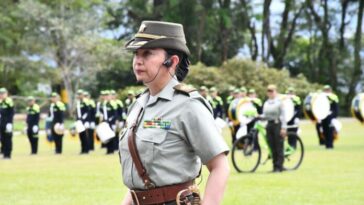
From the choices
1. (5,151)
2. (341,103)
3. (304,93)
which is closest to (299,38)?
(341,103)

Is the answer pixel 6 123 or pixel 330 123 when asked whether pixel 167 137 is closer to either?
pixel 6 123

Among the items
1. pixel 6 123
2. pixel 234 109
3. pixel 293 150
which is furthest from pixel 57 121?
pixel 293 150

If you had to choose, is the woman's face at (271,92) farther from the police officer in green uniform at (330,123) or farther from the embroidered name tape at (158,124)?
the embroidered name tape at (158,124)

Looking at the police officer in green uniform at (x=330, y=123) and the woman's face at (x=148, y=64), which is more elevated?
the woman's face at (x=148, y=64)

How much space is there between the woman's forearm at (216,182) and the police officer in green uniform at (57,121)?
21.2 metres

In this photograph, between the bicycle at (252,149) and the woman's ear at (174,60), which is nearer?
the woman's ear at (174,60)

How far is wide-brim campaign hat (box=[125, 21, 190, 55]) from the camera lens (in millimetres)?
4637

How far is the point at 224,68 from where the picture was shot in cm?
4744

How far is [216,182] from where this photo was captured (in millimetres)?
4457

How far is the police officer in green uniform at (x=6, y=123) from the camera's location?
938 inches

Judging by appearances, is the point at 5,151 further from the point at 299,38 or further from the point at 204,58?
the point at 299,38

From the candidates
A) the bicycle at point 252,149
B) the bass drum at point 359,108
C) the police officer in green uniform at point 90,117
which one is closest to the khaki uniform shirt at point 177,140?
the bicycle at point 252,149

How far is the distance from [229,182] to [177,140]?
35.4 feet

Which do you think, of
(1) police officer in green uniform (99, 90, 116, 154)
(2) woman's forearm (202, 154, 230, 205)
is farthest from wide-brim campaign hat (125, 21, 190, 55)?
(1) police officer in green uniform (99, 90, 116, 154)
